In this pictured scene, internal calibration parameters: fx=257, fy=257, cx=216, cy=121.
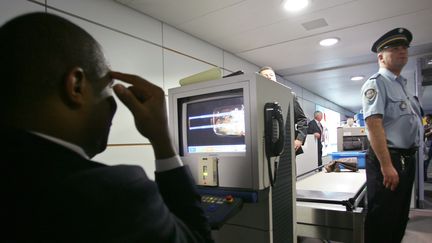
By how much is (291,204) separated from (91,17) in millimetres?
2068

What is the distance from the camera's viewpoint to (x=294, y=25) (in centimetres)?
296

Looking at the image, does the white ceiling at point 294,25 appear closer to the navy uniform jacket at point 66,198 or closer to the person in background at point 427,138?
the person in background at point 427,138

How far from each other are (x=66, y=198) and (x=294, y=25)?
3.04 meters

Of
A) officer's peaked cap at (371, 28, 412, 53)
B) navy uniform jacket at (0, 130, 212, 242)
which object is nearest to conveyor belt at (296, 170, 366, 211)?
officer's peaked cap at (371, 28, 412, 53)

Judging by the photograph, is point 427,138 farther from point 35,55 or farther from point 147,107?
point 35,55

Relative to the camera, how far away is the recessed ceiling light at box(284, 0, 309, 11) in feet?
7.93

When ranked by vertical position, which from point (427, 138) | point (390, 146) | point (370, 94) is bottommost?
point (427, 138)

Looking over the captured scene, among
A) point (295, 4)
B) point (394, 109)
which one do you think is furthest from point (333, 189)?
point (295, 4)

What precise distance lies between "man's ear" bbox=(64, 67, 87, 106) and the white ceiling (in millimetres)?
2059

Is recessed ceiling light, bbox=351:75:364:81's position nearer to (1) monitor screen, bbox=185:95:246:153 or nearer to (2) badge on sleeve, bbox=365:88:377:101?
(2) badge on sleeve, bbox=365:88:377:101

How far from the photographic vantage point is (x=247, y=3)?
7.89ft

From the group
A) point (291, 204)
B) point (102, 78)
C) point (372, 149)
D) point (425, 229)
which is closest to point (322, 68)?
point (425, 229)

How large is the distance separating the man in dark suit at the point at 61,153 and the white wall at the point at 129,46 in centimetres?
132

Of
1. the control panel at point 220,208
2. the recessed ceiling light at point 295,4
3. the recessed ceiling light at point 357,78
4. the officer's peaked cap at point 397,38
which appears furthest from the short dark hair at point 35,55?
→ the recessed ceiling light at point 357,78
